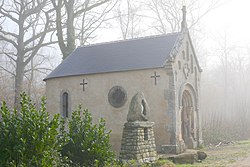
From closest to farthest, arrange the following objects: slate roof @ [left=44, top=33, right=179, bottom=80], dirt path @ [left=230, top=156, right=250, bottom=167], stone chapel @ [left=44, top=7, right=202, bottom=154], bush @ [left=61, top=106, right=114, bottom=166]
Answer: bush @ [left=61, top=106, right=114, bottom=166], dirt path @ [left=230, top=156, right=250, bottom=167], stone chapel @ [left=44, top=7, right=202, bottom=154], slate roof @ [left=44, top=33, right=179, bottom=80]

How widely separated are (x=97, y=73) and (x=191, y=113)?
5853mm

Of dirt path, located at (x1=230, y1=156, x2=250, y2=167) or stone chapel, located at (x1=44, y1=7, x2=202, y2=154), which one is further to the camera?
stone chapel, located at (x1=44, y1=7, x2=202, y2=154)

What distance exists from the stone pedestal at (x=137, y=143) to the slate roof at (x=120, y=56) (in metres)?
4.82

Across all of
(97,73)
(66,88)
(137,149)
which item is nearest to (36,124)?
(137,149)

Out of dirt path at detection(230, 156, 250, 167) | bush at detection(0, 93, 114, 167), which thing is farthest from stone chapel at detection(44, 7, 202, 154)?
bush at detection(0, 93, 114, 167)

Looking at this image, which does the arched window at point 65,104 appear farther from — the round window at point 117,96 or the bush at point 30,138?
the bush at point 30,138

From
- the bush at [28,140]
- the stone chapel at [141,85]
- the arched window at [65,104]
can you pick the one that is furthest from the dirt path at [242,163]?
the arched window at [65,104]

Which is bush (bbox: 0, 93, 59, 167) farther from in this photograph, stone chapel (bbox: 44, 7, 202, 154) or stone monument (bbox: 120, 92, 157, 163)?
stone chapel (bbox: 44, 7, 202, 154)

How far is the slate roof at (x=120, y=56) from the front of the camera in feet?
58.6

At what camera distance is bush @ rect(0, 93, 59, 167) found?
770 cm

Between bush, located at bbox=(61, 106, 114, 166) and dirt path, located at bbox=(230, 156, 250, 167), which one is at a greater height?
bush, located at bbox=(61, 106, 114, 166)

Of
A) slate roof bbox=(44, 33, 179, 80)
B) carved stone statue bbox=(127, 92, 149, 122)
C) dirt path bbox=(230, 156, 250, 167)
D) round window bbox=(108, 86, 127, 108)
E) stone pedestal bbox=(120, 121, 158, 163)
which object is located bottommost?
dirt path bbox=(230, 156, 250, 167)

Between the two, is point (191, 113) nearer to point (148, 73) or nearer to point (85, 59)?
point (148, 73)

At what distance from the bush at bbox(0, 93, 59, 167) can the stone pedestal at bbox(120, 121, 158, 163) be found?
14.5 ft
